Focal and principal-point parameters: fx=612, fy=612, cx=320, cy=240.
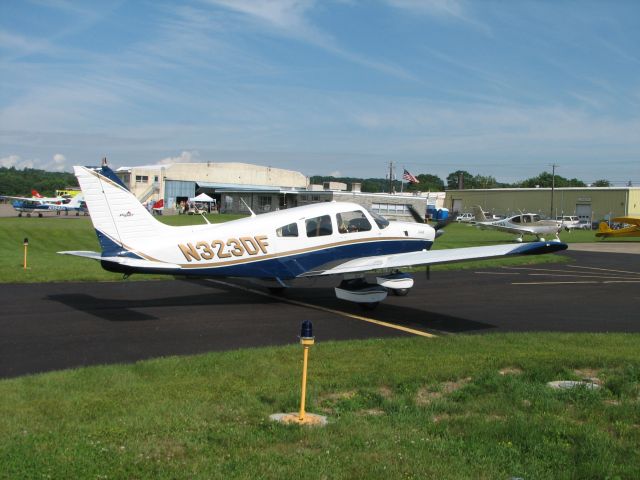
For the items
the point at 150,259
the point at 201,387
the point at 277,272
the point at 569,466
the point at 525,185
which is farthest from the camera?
the point at 525,185

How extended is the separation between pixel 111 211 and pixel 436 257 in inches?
260

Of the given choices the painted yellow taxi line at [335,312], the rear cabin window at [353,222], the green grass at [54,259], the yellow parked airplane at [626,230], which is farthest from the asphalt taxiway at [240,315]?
the yellow parked airplane at [626,230]

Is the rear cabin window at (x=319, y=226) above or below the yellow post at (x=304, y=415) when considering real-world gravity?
above

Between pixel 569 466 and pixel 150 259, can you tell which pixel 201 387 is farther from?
pixel 150 259

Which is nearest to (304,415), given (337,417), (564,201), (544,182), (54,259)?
(337,417)

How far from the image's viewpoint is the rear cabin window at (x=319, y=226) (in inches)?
546

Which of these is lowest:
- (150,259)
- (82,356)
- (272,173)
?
(82,356)

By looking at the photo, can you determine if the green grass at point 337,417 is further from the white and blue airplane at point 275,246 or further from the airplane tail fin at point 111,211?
the airplane tail fin at point 111,211

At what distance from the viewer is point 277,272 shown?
13727 mm

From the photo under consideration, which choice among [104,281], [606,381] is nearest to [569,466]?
[606,381]

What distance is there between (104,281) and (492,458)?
1446 centimetres

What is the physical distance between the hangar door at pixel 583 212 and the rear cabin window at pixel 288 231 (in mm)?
88869

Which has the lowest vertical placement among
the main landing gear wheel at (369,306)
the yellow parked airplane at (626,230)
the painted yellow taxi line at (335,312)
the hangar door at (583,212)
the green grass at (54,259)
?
the painted yellow taxi line at (335,312)

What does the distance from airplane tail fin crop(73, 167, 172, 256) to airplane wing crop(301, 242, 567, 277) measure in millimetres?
3941
